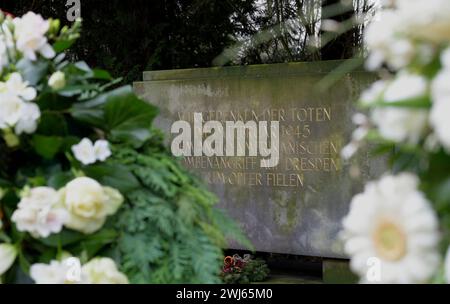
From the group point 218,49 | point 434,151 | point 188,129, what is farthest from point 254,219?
point 434,151

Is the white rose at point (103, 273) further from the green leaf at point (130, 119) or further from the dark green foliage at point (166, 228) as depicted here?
the green leaf at point (130, 119)

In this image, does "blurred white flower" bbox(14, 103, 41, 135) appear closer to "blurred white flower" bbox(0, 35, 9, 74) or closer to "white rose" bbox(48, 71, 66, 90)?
"white rose" bbox(48, 71, 66, 90)

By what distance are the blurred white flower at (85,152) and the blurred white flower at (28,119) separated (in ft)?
0.29

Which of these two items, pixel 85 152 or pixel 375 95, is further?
pixel 85 152

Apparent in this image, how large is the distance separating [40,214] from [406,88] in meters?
0.57

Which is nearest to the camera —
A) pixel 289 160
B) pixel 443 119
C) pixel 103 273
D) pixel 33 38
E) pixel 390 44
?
pixel 443 119

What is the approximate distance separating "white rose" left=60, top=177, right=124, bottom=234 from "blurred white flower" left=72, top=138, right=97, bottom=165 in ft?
0.16

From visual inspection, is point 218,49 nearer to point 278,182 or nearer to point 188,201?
point 278,182

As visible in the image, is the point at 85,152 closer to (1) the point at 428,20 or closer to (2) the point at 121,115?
(2) the point at 121,115

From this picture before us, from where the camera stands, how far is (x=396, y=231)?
1.95ft

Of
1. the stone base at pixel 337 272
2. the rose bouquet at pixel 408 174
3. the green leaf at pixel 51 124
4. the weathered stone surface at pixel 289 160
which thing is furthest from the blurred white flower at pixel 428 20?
the stone base at pixel 337 272

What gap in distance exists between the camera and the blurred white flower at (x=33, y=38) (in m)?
1.12

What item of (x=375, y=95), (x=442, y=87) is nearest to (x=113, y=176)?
(x=375, y=95)
